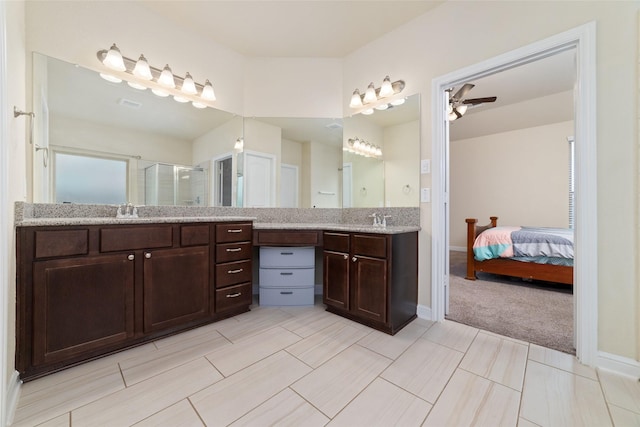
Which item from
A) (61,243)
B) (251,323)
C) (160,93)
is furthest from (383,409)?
(160,93)

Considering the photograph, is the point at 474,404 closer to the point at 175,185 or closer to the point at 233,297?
the point at 233,297

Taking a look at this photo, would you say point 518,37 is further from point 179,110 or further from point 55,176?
point 55,176

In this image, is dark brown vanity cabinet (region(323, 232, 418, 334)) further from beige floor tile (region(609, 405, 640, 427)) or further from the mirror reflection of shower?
the mirror reflection of shower

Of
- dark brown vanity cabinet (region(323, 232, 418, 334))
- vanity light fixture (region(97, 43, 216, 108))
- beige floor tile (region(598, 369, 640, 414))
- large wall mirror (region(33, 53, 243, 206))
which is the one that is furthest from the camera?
vanity light fixture (region(97, 43, 216, 108))

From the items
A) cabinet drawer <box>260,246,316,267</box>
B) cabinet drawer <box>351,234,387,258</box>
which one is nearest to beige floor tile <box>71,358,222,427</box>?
cabinet drawer <box>260,246,316,267</box>

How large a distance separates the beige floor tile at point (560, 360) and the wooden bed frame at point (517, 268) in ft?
5.47

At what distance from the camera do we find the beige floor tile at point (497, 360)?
1.38 meters

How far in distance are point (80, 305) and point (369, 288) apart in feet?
6.05

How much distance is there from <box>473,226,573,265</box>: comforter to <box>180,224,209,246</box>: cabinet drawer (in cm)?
326

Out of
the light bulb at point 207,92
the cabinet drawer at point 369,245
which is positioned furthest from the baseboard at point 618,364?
the light bulb at point 207,92

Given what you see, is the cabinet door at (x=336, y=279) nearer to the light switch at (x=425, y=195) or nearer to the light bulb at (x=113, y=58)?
the light switch at (x=425, y=195)

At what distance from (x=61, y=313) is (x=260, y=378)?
116 centimetres

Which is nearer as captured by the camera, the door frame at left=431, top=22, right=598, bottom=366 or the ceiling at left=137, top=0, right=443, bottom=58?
the door frame at left=431, top=22, right=598, bottom=366

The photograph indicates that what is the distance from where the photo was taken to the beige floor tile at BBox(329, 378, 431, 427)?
3.53 feet
